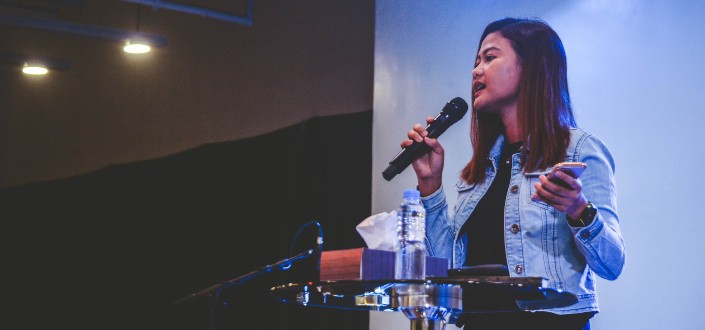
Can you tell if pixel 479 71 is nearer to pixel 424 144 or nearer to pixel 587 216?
pixel 424 144

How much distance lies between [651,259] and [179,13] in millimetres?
3683

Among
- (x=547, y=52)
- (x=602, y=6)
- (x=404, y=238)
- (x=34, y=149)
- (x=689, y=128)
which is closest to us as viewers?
(x=404, y=238)

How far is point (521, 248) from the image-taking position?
1.80 metres

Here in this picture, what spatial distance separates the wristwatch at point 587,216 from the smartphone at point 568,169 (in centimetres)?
14

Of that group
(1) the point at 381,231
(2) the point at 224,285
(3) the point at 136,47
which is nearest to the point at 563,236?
(1) the point at 381,231

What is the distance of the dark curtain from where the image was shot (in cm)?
455

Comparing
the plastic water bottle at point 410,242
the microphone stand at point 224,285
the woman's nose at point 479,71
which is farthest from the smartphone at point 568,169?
the microphone stand at point 224,285

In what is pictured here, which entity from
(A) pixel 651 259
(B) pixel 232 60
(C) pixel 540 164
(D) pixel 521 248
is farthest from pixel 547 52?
(B) pixel 232 60

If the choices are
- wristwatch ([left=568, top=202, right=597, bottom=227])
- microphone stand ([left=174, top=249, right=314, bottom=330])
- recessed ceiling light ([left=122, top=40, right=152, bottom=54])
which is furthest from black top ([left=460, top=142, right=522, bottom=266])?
recessed ceiling light ([left=122, top=40, right=152, bottom=54])

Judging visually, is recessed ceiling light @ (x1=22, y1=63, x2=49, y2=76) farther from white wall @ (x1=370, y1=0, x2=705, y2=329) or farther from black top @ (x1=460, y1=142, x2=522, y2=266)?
black top @ (x1=460, y1=142, x2=522, y2=266)

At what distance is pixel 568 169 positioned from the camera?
1421 mm

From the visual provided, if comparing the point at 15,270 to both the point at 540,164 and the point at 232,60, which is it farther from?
the point at 540,164

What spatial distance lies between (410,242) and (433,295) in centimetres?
17

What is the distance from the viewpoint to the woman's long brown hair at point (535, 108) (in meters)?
1.90
